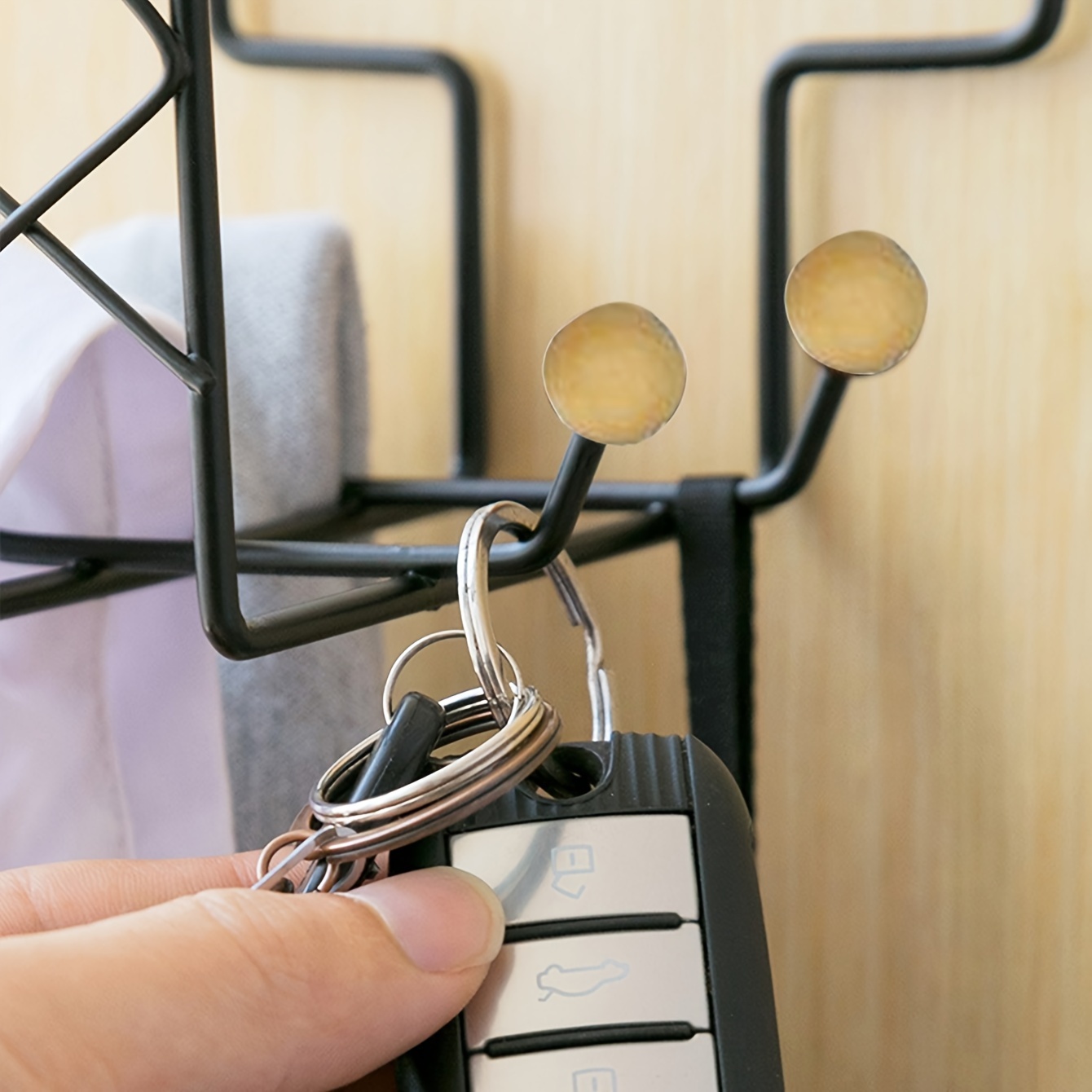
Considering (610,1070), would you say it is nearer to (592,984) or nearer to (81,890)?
(592,984)

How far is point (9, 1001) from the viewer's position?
21 cm

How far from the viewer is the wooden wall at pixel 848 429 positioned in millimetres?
418

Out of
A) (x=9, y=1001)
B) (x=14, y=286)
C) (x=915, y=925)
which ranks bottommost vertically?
(x=915, y=925)

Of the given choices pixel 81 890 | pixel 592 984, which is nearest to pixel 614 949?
pixel 592 984

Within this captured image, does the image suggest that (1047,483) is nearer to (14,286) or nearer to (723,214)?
(723,214)

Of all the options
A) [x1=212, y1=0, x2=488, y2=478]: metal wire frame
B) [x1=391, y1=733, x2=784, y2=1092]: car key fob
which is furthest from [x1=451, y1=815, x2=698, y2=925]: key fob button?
[x1=212, y1=0, x2=488, y2=478]: metal wire frame

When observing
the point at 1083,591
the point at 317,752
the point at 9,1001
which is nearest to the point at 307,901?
the point at 9,1001

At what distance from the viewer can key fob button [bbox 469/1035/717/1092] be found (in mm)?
231

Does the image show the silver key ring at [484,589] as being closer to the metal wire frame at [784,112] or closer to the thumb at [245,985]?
the thumb at [245,985]

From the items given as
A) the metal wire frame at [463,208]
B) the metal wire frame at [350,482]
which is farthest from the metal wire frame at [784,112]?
the metal wire frame at [463,208]

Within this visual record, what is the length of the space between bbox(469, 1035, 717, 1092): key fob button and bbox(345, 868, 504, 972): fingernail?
0.02 meters

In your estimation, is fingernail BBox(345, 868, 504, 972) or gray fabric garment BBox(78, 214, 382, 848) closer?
fingernail BBox(345, 868, 504, 972)

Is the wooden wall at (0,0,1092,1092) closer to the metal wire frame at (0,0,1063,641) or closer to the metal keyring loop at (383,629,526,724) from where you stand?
the metal wire frame at (0,0,1063,641)

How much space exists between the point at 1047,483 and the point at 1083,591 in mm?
37
